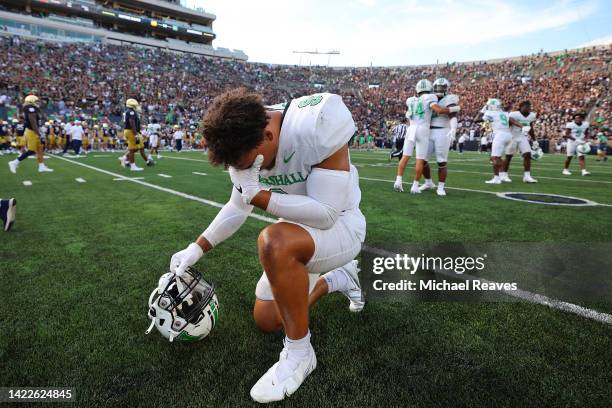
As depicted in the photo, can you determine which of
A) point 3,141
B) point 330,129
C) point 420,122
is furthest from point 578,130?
point 3,141

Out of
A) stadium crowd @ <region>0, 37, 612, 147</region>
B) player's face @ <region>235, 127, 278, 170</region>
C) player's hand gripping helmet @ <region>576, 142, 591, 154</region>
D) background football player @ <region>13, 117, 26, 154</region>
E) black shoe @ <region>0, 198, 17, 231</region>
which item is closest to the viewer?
player's face @ <region>235, 127, 278, 170</region>

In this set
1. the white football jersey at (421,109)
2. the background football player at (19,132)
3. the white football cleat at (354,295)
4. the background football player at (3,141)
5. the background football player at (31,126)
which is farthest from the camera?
the background football player at (19,132)

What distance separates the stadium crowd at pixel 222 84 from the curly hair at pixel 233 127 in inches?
1075

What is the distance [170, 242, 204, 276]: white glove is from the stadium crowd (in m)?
27.0

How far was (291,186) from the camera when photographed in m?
2.00

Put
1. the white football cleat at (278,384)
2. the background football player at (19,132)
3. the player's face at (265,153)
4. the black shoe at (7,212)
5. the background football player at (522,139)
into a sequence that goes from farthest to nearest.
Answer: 1. the background football player at (19,132)
2. the background football player at (522,139)
3. the black shoe at (7,212)
4. the player's face at (265,153)
5. the white football cleat at (278,384)

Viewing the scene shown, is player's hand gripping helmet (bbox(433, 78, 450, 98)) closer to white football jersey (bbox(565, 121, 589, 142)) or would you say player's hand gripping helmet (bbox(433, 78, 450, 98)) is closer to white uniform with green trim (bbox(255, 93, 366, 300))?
white uniform with green trim (bbox(255, 93, 366, 300))

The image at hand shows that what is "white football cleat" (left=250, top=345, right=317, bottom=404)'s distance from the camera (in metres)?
1.60

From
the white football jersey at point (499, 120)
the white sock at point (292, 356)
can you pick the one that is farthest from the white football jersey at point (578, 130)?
the white sock at point (292, 356)

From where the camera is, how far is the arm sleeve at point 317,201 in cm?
169

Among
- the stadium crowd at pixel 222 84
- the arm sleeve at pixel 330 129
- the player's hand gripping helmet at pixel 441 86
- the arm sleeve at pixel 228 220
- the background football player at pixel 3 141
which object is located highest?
the stadium crowd at pixel 222 84

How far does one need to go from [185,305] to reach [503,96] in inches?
1632

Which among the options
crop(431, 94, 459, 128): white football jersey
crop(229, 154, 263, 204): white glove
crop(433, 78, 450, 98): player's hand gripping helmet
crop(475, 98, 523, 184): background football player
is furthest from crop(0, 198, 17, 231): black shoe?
crop(475, 98, 523, 184): background football player

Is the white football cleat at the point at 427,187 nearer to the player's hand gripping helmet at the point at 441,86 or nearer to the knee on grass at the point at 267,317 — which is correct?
the player's hand gripping helmet at the point at 441,86
